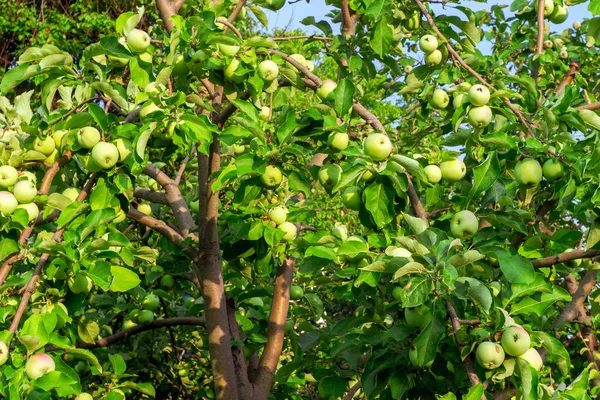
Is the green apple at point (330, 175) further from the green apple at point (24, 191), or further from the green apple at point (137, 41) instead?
the green apple at point (24, 191)

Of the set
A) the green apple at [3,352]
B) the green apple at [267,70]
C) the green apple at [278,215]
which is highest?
the green apple at [267,70]

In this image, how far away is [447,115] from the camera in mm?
2451

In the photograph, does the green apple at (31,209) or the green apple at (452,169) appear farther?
the green apple at (452,169)

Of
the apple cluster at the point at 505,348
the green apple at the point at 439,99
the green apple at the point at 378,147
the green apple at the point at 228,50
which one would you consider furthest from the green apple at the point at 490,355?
the green apple at the point at 228,50

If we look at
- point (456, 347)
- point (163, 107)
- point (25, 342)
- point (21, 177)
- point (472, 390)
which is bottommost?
point (456, 347)

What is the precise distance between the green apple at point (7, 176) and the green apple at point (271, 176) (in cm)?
68

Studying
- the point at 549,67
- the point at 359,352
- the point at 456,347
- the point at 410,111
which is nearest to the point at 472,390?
the point at 456,347

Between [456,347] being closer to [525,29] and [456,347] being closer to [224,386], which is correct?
[224,386]

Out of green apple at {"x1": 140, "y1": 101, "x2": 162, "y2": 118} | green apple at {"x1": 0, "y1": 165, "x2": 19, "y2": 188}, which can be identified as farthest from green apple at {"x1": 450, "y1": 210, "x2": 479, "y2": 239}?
green apple at {"x1": 0, "y1": 165, "x2": 19, "y2": 188}

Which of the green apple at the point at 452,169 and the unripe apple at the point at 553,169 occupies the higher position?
the unripe apple at the point at 553,169

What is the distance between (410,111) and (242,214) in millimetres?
868

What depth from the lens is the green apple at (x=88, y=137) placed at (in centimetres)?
201

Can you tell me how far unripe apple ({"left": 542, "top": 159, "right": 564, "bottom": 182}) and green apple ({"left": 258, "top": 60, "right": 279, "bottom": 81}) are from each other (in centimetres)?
80

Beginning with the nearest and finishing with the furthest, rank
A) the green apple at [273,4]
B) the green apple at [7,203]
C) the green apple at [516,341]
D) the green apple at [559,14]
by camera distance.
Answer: the green apple at [516,341], the green apple at [7,203], the green apple at [273,4], the green apple at [559,14]
